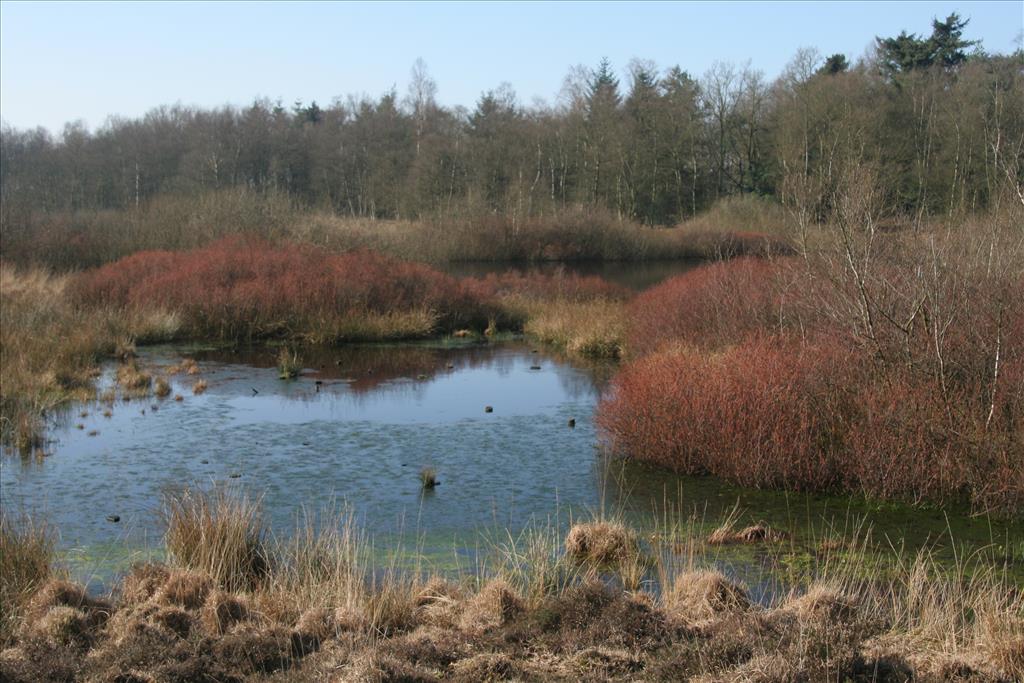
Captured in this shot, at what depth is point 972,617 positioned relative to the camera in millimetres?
7469

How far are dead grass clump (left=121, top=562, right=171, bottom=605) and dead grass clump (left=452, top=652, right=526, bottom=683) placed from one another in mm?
2470

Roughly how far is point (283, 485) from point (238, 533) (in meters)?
3.81

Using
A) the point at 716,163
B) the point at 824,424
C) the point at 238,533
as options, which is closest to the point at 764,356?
the point at 824,424

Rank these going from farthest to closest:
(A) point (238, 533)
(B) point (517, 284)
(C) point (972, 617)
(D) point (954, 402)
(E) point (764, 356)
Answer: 1. (B) point (517, 284)
2. (E) point (764, 356)
3. (D) point (954, 402)
4. (A) point (238, 533)
5. (C) point (972, 617)

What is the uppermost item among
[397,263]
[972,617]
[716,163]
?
[716,163]

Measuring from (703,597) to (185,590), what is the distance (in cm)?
361

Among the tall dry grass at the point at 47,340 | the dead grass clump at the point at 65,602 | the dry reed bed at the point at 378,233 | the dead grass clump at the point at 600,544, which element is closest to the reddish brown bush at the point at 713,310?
the dry reed bed at the point at 378,233

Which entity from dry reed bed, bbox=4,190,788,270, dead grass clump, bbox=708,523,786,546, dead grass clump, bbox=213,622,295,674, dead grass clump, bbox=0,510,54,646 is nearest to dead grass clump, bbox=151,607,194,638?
dead grass clump, bbox=213,622,295,674

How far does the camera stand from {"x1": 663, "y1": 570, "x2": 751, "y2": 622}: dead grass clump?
22.9 ft

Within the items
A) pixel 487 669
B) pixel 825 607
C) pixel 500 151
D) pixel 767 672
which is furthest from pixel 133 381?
pixel 500 151

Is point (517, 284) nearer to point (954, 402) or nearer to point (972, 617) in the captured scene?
point (954, 402)

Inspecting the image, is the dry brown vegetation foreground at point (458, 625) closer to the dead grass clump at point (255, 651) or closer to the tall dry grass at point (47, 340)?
the dead grass clump at point (255, 651)

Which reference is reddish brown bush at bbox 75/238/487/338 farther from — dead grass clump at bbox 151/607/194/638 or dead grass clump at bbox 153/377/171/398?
dead grass clump at bbox 151/607/194/638

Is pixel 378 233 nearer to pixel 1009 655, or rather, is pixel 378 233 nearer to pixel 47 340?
pixel 47 340
